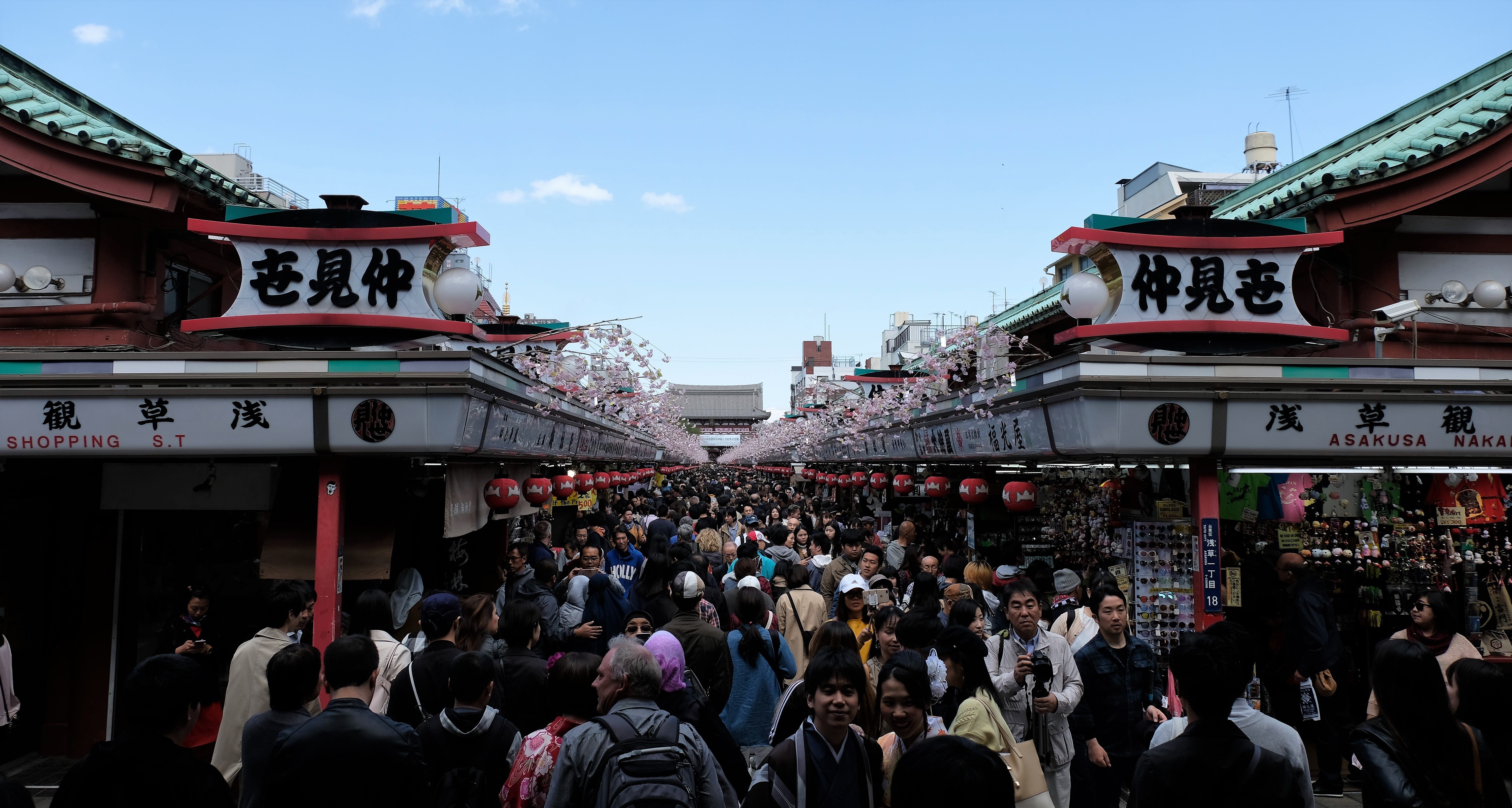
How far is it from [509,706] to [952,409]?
9305 millimetres

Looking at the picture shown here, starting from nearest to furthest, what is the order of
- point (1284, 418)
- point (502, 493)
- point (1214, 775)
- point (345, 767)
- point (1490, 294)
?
1. point (1214, 775)
2. point (345, 767)
3. point (1284, 418)
4. point (1490, 294)
5. point (502, 493)

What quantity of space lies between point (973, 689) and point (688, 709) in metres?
1.79

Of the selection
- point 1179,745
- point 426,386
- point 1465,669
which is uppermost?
point 426,386

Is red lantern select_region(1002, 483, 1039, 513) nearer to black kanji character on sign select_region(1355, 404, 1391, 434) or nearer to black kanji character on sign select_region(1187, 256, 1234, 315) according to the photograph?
black kanji character on sign select_region(1187, 256, 1234, 315)

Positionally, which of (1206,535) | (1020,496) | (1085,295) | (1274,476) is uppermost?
(1085,295)

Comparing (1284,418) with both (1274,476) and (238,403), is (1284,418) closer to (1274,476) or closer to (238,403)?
(1274,476)

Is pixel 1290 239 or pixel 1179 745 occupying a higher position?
pixel 1290 239

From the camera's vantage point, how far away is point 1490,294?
1109 cm

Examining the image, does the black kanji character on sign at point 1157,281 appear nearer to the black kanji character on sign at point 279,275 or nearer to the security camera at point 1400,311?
the security camera at point 1400,311

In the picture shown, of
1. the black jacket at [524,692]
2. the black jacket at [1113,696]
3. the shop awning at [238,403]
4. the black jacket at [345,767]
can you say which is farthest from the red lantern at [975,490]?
the black jacket at [345,767]

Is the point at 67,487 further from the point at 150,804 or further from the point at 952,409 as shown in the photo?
the point at 952,409

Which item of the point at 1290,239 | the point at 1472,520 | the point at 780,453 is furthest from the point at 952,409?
the point at 780,453

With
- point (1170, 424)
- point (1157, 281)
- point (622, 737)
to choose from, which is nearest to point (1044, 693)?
point (622, 737)

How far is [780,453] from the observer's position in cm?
4931
